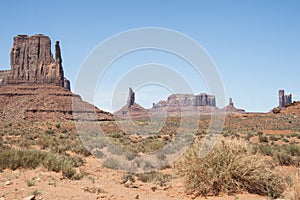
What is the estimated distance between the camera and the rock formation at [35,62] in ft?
332

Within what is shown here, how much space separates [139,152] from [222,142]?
10.2m

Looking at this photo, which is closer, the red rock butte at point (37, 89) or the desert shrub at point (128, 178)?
the desert shrub at point (128, 178)

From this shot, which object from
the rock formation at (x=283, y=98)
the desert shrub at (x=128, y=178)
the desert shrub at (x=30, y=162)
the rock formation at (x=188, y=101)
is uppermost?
the rock formation at (x=283, y=98)

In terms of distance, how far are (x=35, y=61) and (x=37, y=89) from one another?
18657mm

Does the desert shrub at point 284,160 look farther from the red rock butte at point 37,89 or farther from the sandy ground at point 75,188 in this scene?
the red rock butte at point 37,89

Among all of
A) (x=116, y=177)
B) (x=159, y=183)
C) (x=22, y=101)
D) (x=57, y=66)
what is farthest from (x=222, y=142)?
(x=57, y=66)

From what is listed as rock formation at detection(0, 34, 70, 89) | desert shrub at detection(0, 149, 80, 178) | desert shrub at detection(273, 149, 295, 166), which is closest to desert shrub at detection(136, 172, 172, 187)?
desert shrub at detection(0, 149, 80, 178)

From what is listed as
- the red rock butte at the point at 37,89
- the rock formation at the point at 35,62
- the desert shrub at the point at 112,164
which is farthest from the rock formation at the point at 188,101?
the rock formation at the point at 35,62

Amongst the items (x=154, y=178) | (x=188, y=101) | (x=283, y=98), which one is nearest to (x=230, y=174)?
(x=154, y=178)

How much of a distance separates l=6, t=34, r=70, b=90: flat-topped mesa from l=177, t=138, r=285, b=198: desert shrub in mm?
95732

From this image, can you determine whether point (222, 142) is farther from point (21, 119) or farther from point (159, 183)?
point (21, 119)

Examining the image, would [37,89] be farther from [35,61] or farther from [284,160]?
[284,160]

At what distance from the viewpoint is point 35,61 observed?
106188 mm

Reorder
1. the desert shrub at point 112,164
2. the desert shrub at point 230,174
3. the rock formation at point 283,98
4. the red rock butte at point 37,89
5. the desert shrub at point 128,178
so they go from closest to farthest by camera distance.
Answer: the desert shrub at point 230,174
the desert shrub at point 128,178
the desert shrub at point 112,164
the red rock butte at point 37,89
the rock formation at point 283,98
